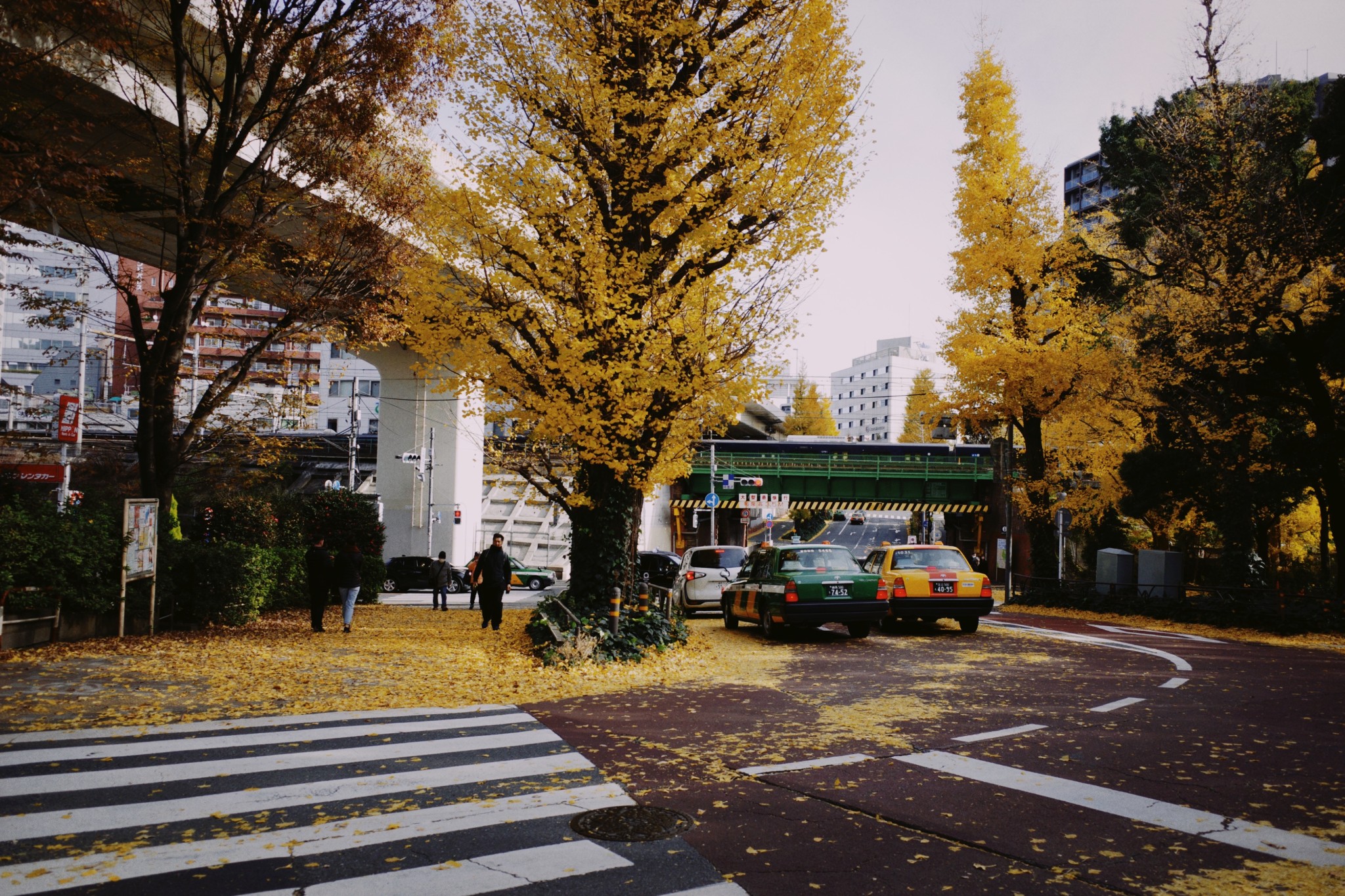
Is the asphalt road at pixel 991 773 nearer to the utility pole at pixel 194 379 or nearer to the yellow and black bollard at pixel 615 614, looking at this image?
the yellow and black bollard at pixel 615 614

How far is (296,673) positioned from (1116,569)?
2163 centimetres

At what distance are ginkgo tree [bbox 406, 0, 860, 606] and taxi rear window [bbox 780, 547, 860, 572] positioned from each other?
349 cm

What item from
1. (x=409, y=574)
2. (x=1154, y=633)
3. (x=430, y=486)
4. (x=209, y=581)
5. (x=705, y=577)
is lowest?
(x=409, y=574)

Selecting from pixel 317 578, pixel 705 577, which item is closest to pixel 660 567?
pixel 705 577

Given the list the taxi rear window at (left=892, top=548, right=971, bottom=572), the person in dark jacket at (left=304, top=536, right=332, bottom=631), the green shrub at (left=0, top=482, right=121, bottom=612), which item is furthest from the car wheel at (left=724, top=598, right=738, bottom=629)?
the green shrub at (left=0, top=482, right=121, bottom=612)

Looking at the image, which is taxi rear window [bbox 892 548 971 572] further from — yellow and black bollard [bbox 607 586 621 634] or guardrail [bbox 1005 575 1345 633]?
yellow and black bollard [bbox 607 586 621 634]

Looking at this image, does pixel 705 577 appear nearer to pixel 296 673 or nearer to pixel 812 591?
Answer: pixel 812 591

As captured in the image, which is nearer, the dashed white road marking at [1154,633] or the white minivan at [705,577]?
the dashed white road marking at [1154,633]

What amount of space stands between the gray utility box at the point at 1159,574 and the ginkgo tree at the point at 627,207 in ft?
49.5

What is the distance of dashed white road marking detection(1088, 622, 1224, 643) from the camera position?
16953 mm

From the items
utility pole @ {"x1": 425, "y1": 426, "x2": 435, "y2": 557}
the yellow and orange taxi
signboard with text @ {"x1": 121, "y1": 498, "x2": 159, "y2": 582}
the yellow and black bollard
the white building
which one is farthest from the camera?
the white building

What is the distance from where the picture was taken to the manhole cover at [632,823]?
4875 millimetres

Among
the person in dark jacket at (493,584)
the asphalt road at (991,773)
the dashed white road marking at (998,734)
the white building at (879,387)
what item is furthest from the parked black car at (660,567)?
the white building at (879,387)

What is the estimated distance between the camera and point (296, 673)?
10.4 m
